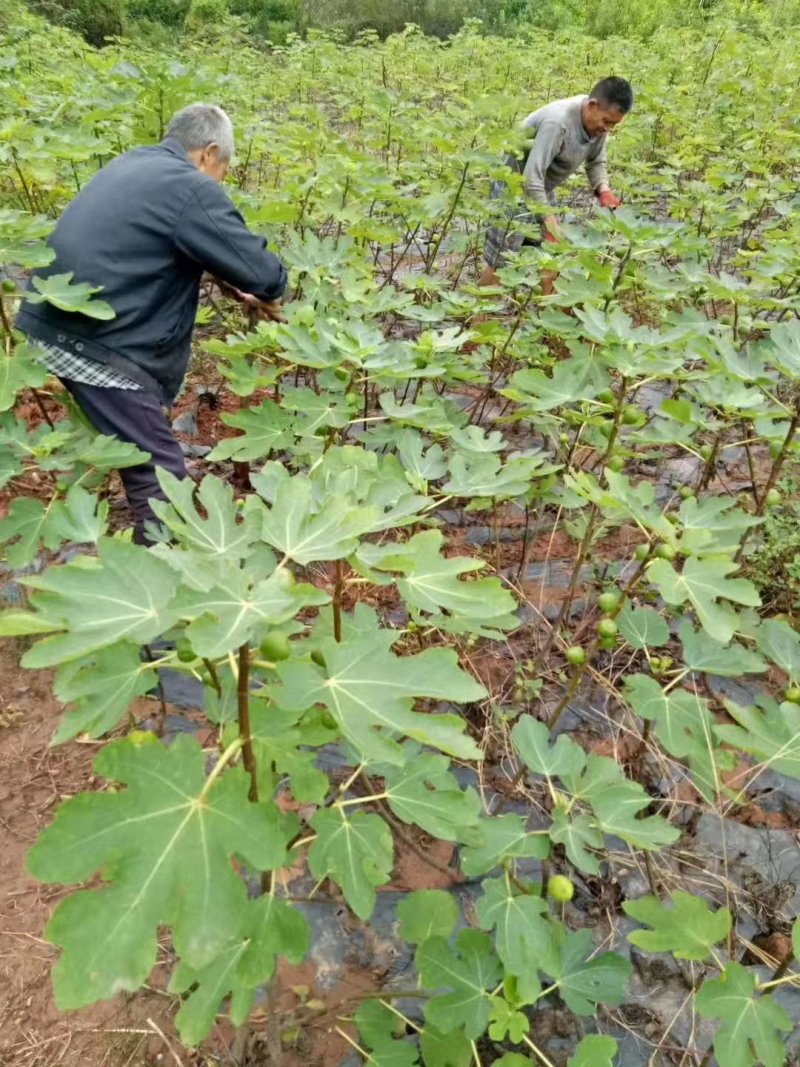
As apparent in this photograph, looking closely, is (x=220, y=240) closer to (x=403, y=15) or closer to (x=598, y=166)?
(x=598, y=166)

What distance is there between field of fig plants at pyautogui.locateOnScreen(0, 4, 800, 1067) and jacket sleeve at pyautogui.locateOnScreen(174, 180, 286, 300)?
32 cm

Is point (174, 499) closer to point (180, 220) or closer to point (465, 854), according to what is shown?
point (465, 854)

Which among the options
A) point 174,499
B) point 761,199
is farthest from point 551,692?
point 761,199

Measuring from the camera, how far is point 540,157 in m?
5.28

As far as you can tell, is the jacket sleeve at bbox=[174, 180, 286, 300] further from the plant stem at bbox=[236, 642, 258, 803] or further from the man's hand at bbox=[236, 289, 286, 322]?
the plant stem at bbox=[236, 642, 258, 803]

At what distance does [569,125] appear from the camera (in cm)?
534

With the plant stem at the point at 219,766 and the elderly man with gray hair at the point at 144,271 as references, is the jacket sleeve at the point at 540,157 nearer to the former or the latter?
the elderly man with gray hair at the point at 144,271

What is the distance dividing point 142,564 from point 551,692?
7.03ft

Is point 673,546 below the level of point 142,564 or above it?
below

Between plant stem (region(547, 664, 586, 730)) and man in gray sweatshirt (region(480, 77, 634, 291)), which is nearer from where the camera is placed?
plant stem (region(547, 664, 586, 730))

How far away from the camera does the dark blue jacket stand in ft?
9.89

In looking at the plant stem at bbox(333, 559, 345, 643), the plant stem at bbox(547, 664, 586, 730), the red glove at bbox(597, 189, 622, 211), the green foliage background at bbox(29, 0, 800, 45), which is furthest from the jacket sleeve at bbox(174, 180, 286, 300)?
the green foliage background at bbox(29, 0, 800, 45)

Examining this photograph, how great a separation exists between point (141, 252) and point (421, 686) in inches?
103

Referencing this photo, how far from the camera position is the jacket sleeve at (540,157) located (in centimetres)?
527
